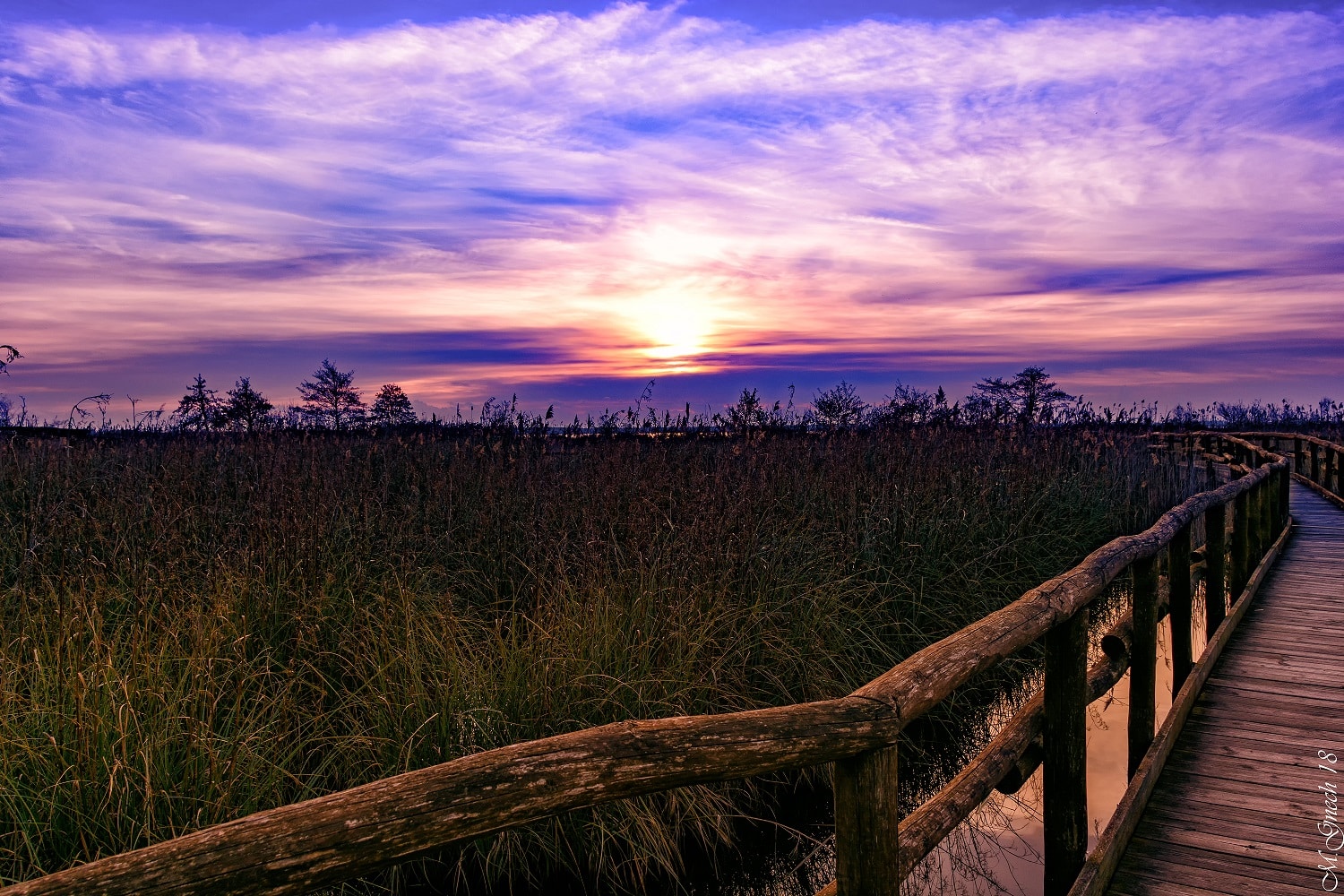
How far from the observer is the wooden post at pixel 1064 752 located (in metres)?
3.15

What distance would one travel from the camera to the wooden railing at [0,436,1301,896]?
117 centimetres

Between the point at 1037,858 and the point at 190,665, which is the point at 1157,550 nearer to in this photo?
the point at 1037,858

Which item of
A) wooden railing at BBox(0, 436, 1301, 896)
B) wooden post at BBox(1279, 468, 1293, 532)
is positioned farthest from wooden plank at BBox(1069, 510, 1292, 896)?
wooden post at BBox(1279, 468, 1293, 532)

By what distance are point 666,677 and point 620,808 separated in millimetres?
725

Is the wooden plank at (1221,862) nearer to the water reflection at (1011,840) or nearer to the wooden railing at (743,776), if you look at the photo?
the wooden railing at (743,776)

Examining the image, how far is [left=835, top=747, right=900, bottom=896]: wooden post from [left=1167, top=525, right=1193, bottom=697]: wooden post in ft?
12.8

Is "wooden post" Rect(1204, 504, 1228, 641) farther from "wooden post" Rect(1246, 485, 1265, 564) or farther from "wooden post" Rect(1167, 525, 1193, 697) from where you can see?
"wooden post" Rect(1246, 485, 1265, 564)

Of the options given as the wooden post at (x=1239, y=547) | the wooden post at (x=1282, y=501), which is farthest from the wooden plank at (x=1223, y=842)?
the wooden post at (x=1282, y=501)

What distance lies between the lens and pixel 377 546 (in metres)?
6.19

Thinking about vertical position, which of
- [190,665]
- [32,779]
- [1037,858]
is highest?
[190,665]

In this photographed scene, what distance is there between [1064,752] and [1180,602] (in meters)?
2.61

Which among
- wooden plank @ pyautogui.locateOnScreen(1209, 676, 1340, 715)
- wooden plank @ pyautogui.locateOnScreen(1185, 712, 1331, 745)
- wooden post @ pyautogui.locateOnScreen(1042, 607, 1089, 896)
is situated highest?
wooden post @ pyautogui.locateOnScreen(1042, 607, 1089, 896)

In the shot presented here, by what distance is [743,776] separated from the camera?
5.54 ft

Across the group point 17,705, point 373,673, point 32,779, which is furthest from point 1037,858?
point 17,705
